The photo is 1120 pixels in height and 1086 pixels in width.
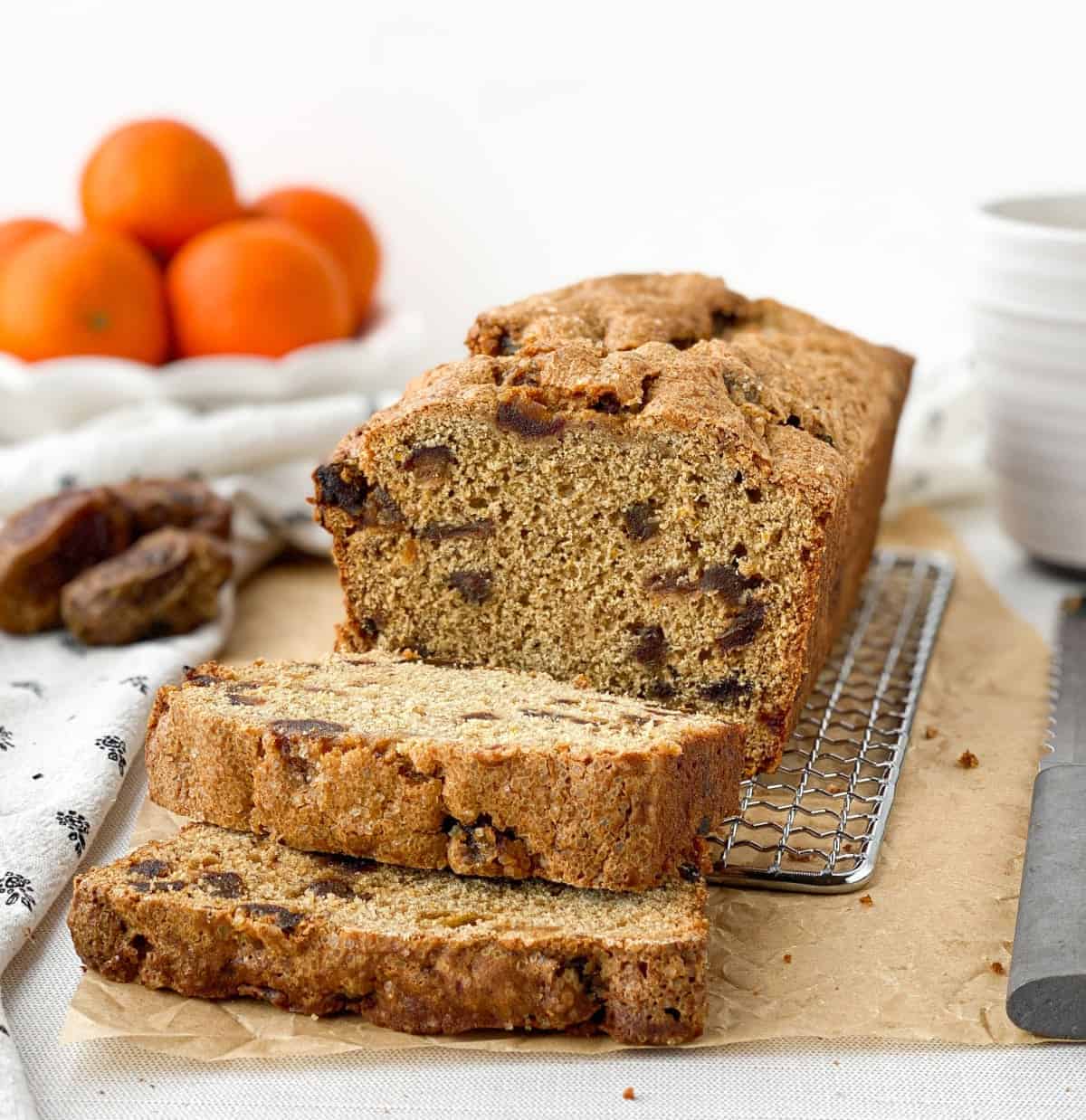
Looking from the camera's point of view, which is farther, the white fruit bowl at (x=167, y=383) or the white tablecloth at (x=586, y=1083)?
the white fruit bowl at (x=167, y=383)

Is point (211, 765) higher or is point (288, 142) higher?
point (288, 142)

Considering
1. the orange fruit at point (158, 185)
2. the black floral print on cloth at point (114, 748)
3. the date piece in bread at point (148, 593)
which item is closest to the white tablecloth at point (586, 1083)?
the black floral print on cloth at point (114, 748)

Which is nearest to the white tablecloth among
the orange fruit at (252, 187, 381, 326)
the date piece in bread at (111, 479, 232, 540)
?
the date piece in bread at (111, 479, 232, 540)

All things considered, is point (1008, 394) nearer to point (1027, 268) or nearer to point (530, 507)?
point (1027, 268)

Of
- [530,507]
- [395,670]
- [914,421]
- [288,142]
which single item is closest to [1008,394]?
[914,421]

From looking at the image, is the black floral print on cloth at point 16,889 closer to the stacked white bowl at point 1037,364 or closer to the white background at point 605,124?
the stacked white bowl at point 1037,364

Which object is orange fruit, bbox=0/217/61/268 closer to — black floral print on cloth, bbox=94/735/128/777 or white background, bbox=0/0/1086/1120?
white background, bbox=0/0/1086/1120

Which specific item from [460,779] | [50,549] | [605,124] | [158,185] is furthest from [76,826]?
[605,124]
